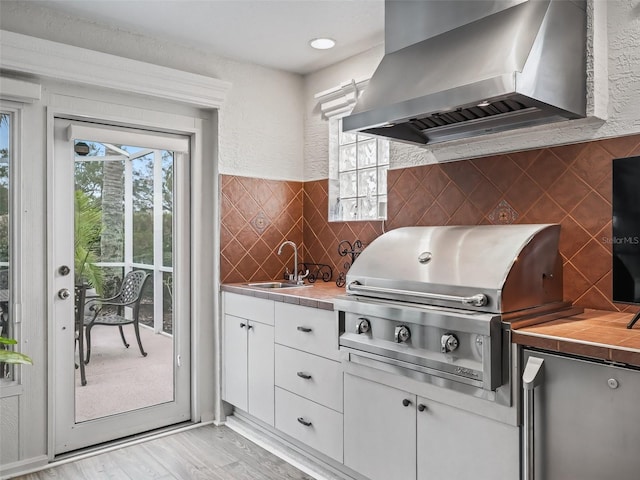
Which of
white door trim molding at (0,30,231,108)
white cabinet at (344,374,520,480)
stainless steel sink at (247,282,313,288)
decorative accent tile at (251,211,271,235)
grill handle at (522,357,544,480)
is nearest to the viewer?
grill handle at (522,357,544,480)

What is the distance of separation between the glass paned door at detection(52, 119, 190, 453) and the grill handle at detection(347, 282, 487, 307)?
4.67ft

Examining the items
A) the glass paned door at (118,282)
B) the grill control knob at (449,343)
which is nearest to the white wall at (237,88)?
the glass paned door at (118,282)

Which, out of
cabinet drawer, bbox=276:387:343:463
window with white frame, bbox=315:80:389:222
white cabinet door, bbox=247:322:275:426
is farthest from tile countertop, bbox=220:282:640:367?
white cabinet door, bbox=247:322:275:426

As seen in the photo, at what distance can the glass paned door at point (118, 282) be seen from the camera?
272cm

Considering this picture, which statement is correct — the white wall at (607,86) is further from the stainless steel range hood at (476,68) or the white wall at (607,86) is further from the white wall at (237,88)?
the white wall at (237,88)

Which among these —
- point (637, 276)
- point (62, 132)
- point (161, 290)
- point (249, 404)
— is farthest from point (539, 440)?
point (62, 132)

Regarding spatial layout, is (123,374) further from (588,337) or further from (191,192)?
(588,337)

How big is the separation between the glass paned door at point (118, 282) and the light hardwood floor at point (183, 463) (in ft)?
0.62

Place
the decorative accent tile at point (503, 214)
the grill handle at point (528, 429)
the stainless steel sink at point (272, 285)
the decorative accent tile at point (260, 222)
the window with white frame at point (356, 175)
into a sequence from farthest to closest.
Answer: the decorative accent tile at point (260, 222), the stainless steel sink at point (272, 285), the window with white frame at point (356, 175), the decorative accent tile at point (503, 214), the grill handle at point (528, 429)

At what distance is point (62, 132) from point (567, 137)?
2.58m

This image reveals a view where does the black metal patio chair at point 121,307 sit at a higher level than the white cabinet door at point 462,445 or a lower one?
higher

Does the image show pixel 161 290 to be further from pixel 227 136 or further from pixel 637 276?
pixel 637 276

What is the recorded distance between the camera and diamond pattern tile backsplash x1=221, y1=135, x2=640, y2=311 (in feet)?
6.68

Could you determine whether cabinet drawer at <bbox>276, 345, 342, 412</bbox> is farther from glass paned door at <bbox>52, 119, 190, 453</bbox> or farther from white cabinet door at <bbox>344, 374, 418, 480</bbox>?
glass paned door at <bbox>52, 119, 190, 453</bbox>
